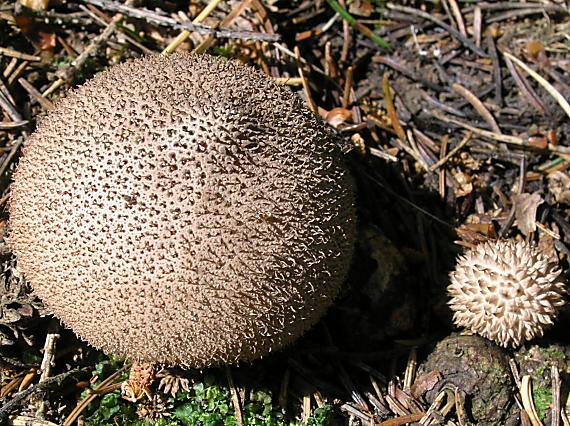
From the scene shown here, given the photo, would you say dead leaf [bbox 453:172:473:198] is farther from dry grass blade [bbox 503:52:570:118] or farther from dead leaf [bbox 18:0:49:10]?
dead leaf [bbox 18:0:49:10]

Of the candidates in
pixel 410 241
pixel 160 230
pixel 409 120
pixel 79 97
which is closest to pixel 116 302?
pixel 160 230

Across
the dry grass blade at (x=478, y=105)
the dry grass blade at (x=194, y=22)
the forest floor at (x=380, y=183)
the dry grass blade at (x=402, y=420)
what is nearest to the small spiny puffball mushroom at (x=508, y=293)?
the forest floor at (x=380, y=183)

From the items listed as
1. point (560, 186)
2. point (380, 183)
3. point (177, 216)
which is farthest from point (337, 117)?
point (177, 216)

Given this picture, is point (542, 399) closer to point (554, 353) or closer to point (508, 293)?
point (554, 353)

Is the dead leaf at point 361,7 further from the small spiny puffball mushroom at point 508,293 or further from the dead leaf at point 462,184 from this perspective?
the small spiny puffball mushroom at point 508,293

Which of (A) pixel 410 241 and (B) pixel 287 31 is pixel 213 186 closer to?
(A) pixel 410 241

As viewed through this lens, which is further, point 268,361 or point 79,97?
point 268,361

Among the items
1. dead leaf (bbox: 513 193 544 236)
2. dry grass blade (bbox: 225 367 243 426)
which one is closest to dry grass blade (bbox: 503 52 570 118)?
dead leaf (bbox: 513 193 544 236)
